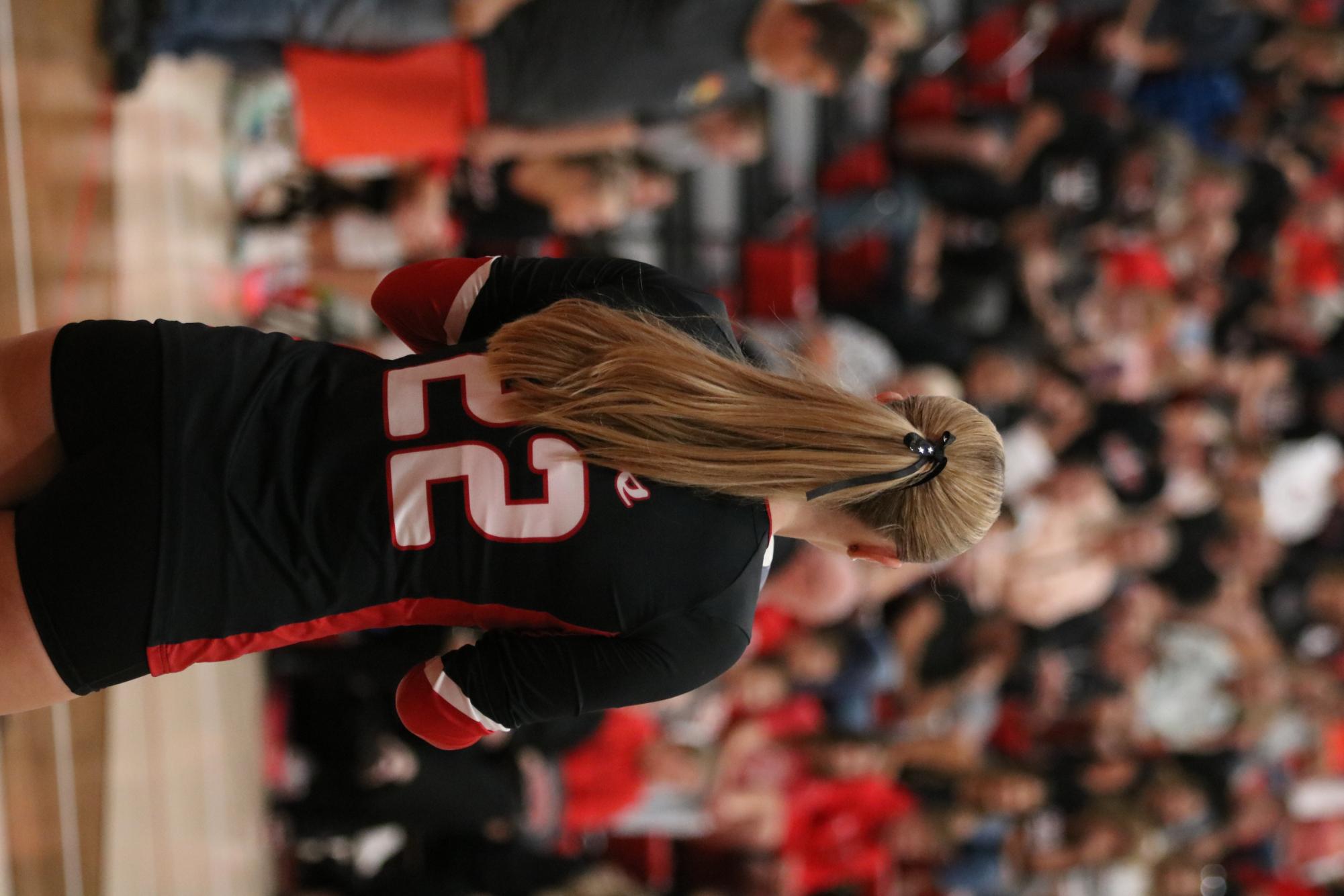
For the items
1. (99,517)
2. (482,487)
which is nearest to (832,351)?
(482,487)

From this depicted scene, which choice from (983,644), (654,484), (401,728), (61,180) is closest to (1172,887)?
(983,644)

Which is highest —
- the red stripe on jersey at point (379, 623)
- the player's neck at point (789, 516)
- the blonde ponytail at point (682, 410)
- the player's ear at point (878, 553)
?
the blonde ponytail at point (682, 410)

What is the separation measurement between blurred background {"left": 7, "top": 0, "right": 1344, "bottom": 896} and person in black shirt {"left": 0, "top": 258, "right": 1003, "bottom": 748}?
0.24m

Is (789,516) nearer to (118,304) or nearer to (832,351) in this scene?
(832,351)

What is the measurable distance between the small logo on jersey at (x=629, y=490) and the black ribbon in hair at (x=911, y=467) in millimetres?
208

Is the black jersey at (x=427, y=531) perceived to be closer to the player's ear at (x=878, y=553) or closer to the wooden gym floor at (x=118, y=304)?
the player's ear at (x=878, y=553)

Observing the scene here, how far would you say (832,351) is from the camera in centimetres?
313

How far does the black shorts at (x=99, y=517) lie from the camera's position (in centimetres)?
130

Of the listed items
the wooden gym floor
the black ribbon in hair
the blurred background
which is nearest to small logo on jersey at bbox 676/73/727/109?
the blurred background

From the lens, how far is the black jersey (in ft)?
4.49

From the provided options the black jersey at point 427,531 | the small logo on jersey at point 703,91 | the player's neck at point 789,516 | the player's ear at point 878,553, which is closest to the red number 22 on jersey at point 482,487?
the black jersey at point 427,531

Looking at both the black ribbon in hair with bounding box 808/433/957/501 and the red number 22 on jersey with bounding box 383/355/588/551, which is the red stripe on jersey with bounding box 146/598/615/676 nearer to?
the red number 22 on jersey with bounding box 383/355/588/551

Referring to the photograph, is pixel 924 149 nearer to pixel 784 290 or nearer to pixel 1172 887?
pixel 784 290

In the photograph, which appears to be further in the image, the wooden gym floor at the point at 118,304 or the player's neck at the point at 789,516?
the wooden gym floor at the point at 118,304
